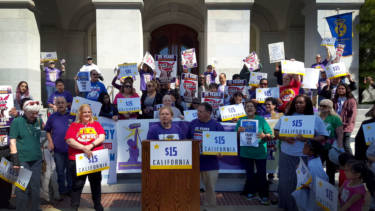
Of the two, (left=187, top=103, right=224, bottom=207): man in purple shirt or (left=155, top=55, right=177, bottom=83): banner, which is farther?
(left=155, top=55, right=177, bottom=83): banner

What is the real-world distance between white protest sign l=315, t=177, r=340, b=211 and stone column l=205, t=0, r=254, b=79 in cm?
833

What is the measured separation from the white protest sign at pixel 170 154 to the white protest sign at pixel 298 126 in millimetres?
1634

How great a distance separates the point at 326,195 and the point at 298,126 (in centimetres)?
121

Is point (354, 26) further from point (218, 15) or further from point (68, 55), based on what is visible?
point (68, 55)

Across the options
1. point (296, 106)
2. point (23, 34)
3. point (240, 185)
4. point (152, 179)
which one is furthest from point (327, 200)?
point (23, 34)

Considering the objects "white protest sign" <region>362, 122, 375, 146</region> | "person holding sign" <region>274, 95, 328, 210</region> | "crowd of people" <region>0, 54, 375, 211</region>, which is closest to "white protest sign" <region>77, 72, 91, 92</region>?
"crowd of people" <region>0, 54, 375, 211</region>

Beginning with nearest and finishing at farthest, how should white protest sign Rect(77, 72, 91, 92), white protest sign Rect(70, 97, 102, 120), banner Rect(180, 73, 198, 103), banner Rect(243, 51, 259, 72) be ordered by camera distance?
white protest sign Rect(70, 97, 102, 120) < white protest sign Rect(77, 72, 91, 92) < banner Rect(180, 73, 198, 103) < banner Rect(243, 51, 259, 72)

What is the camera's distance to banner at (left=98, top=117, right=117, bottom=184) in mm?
7102

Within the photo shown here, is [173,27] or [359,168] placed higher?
[173,27]

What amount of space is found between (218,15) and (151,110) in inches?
247

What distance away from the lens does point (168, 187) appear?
4711 millimetres

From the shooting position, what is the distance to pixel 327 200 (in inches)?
168

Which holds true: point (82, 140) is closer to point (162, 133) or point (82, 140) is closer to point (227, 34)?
point (162, 133)

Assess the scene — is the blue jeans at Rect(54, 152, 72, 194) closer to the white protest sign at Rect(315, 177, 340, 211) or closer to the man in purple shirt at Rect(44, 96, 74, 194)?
the man in purple shirt at Rect(44, 96, 74, 194)
